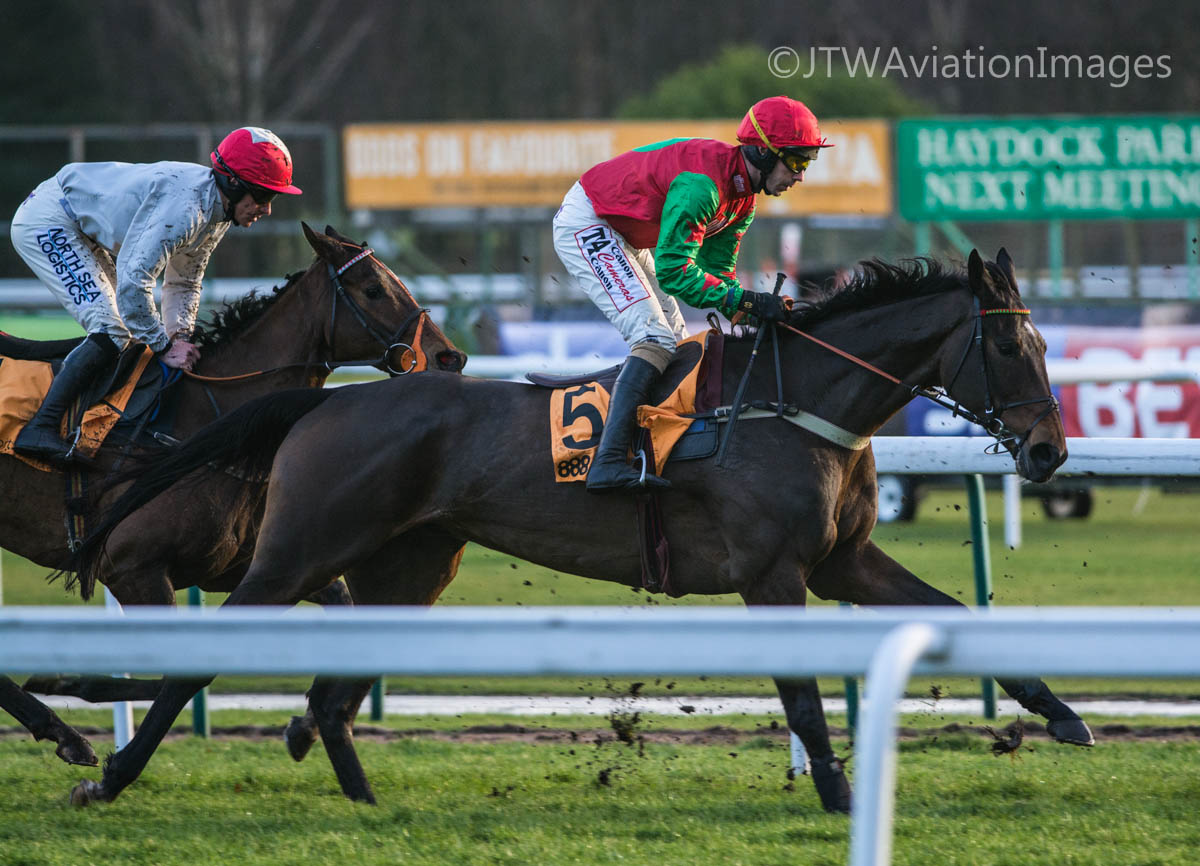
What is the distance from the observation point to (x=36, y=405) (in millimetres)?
4855

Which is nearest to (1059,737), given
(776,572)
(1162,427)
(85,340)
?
(776,572)

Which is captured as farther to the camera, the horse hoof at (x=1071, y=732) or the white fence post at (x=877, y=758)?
the horse hoof at (x=1071, y=732)

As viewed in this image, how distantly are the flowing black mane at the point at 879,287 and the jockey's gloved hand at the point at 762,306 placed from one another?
13 centimetres

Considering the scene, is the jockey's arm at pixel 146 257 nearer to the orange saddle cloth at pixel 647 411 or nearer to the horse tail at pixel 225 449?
the horse tail at pixel 225 449

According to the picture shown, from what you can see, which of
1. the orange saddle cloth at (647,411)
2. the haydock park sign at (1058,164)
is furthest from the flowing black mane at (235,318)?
the haydock park sign at (1058,164)

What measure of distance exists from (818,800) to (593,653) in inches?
86.3

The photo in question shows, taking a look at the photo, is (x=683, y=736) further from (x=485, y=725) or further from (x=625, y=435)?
(x=625, y=435)

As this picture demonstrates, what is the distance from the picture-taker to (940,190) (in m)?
15.0

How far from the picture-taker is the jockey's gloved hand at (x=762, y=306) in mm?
4352

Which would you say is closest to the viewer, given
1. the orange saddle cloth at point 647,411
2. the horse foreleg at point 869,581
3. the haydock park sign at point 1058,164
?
the orange saddle cloth at point 647,411

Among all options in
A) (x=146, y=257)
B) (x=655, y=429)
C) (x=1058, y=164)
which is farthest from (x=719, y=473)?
(x=1058, y=164)

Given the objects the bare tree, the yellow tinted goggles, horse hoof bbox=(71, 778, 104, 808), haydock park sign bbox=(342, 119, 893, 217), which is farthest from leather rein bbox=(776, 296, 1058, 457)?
the bare tree

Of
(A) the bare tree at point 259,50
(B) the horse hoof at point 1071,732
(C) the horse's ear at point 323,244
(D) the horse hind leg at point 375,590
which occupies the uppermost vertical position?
(A) the bare tree at point 259,50

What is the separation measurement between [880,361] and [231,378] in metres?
2.19
